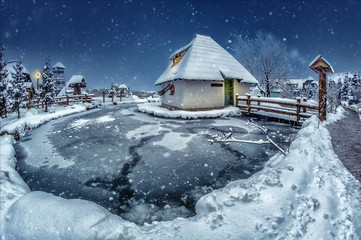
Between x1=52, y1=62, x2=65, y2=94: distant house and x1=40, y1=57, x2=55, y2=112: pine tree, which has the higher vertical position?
x1=52, y1=62, x2=65, y2=94: distant house

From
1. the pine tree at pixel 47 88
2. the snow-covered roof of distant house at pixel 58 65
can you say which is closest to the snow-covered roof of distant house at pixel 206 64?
the pine tree at pixel 47 88

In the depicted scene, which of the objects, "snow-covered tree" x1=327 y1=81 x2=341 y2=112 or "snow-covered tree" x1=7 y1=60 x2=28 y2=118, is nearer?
"snow-covered tree" x1=327 y1=81 x2=341 y2=112

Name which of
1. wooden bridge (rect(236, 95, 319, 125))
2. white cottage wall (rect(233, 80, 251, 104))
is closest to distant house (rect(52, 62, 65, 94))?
white cottage wall (rect(233, 80, 251, 104))

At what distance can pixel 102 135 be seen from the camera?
828cm

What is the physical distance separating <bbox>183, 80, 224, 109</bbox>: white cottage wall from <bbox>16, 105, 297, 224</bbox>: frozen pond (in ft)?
18.9

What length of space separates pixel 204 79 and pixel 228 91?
3.49m

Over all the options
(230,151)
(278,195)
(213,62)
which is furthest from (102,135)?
(213,62)

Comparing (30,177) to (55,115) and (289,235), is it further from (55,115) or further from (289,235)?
(55,115)

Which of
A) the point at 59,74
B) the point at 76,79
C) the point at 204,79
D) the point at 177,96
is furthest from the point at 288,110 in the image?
the point at 59,74

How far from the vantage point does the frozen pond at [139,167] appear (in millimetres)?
3678

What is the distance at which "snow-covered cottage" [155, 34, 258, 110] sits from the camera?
13.6 metres

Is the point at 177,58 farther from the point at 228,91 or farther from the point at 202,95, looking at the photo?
the point at 228,91

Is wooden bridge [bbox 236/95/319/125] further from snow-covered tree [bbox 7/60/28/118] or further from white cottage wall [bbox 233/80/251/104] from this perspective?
snow-covered tree [bbox 7/60/28/118]

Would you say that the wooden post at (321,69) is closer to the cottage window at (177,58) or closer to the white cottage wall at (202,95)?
the white cottage wall at (202,95)
